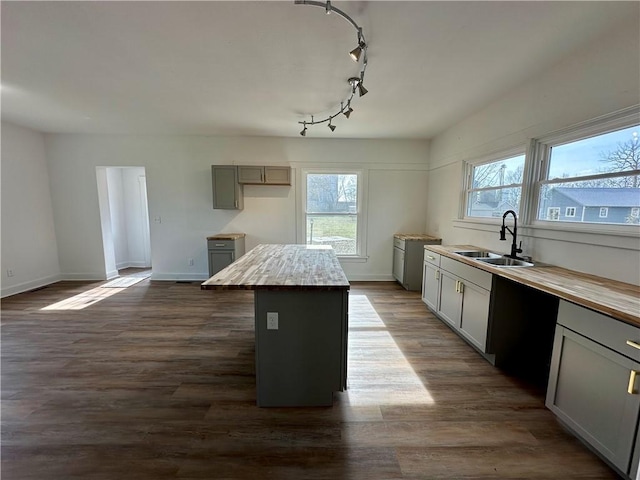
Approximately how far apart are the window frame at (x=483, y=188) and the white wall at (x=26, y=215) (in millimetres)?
6834

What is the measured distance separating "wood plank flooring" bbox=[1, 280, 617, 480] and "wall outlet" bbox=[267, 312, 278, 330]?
1.95 feet

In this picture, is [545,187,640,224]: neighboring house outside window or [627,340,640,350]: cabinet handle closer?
[627,340,640,350]: cabinet handle

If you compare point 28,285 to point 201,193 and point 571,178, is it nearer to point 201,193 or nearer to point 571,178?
point 201,193

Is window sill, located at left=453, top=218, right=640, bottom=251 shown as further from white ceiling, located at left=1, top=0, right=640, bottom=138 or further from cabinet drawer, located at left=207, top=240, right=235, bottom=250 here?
cabinet drawer, located at left=207, top=240, right=235, bottom=250

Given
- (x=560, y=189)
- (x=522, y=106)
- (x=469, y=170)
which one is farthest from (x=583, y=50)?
(x=469, y=170)

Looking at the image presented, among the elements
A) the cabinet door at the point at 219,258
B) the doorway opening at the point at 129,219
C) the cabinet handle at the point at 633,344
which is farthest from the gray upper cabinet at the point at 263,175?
the cabinet handle at the point at 633,344

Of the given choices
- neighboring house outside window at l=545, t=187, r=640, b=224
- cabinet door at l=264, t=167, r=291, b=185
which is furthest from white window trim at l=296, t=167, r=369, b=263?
neighboring house outside window at l=545, t=187, r=640, b=224

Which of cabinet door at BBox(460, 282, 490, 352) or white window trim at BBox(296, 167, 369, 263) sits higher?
white window trim at BBox(296, 167, 369, 263)

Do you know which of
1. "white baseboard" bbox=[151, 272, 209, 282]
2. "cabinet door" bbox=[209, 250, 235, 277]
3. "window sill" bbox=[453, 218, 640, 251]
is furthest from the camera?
"white baseboard" bbox=[151, 272, 209, 282]

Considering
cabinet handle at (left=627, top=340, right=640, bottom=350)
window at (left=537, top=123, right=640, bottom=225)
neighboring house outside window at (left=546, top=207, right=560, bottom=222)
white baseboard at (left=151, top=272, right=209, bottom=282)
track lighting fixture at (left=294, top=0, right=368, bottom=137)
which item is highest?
track lighting fixture at (left=294, top=0, right=368, bottom=137)

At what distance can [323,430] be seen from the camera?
1620 mm

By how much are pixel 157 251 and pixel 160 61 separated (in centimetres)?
356

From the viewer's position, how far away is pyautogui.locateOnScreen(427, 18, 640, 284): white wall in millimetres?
1778

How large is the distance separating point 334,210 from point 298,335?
340cm
